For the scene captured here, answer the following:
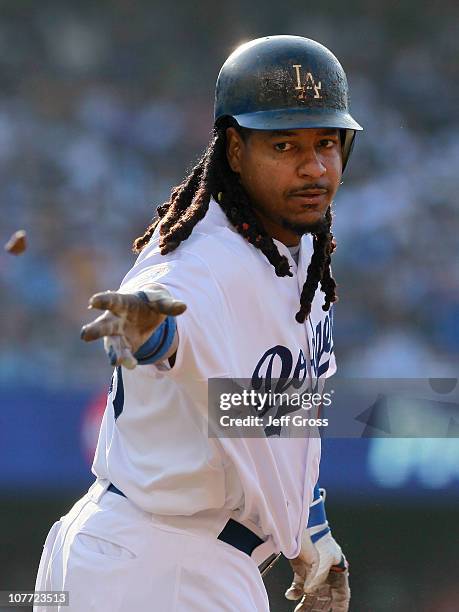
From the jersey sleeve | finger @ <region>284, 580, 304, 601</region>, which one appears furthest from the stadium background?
the jersey sleeve

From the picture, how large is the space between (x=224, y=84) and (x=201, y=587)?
1.31 m

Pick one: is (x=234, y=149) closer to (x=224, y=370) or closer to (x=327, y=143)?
(x=327, y=143)

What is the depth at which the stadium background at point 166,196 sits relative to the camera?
21.0ft

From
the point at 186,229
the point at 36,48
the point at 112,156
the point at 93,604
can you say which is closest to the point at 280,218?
the point at 186,229

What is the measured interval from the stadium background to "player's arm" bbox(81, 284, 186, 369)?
4.21 meters

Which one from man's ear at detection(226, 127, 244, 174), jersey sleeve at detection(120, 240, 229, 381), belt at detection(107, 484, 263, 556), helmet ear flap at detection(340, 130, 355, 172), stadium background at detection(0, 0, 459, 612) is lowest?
belt at detection(107, 484, 263, 556)

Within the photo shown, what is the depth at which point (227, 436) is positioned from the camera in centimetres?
253

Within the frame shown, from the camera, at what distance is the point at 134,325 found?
207cm

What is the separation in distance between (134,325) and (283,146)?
90cm

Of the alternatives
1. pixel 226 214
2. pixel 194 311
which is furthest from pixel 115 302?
pixel 226 214

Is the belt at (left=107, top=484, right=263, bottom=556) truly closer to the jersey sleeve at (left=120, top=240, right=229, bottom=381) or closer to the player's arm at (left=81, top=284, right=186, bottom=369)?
the jersey sleeve at (left=120, top=240, right=229, bottom=381)

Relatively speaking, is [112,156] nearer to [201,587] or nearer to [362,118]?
[362,118]

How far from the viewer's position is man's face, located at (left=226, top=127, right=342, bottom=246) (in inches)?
109

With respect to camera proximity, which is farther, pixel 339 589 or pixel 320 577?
pixel 339 589
